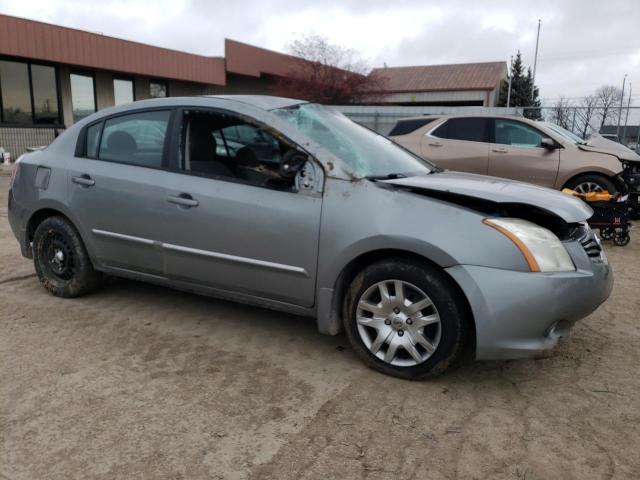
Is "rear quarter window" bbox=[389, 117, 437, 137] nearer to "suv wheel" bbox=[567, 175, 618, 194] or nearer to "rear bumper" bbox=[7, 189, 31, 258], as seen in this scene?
"suv wheel" bbox=[567, 175, 618, 194]

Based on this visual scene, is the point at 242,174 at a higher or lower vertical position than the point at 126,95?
lower

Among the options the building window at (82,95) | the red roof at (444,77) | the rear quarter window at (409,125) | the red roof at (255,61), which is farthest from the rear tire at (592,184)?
the red roof at (444,77)

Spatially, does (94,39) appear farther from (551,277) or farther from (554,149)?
(551,277)

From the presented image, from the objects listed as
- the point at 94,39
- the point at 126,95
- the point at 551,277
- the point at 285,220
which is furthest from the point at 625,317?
the point at 126,95

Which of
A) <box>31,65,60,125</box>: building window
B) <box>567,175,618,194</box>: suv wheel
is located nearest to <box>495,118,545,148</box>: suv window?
<box>567,175,618,194</box>: suv wheel

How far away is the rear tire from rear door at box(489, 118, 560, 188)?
0.31 metres

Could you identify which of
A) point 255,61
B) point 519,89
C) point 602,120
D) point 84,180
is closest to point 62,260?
point 84,180

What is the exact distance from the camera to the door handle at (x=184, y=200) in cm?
348

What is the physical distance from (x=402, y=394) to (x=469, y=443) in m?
0.50

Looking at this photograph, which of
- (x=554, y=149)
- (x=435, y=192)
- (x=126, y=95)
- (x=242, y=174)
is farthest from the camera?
(x=126, y=95)

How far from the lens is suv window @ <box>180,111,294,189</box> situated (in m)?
3.44

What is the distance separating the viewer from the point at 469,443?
248 centimetres

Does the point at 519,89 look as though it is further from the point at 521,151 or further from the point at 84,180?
the point at 84,180

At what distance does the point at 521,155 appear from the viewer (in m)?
8.12
